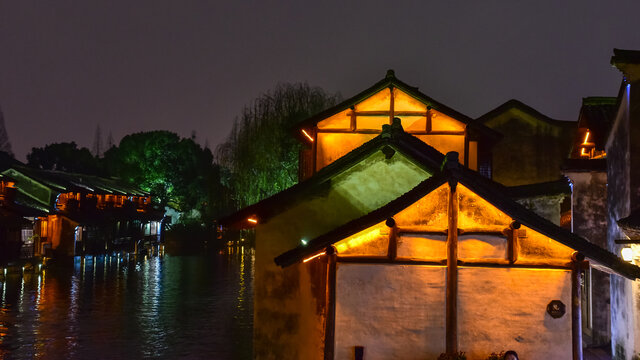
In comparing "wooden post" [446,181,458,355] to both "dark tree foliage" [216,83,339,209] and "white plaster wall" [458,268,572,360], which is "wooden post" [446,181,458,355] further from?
"dark tree foliage" [216,83,339,209]

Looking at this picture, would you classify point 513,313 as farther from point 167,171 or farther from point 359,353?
point 167,171

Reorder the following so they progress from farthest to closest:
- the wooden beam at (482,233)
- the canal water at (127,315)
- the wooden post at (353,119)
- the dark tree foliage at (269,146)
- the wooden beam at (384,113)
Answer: the dark tree foliage at (269,146) → the wooden post at (353,119) → the wooden beam at (384,113) → the canal water at (127,315) → the wooden beam at (482,233)

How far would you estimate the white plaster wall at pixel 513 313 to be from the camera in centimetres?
990

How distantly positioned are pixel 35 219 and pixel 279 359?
40.4 metres

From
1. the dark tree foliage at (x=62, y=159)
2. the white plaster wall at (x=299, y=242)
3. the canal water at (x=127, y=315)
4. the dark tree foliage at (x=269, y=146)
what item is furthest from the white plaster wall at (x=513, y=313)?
the dark tree foliage at (x=62, y=159)

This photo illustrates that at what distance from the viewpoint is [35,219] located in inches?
1865

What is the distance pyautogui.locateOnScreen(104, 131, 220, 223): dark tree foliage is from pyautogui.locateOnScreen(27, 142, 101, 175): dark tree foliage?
1328cm

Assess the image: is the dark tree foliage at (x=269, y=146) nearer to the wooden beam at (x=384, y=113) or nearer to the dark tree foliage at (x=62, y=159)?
the wooden beam at (x=384, y=113)

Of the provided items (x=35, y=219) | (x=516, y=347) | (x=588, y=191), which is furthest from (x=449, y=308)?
(x=35, y=219)

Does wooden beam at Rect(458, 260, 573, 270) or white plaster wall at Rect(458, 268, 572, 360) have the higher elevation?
wooden beam at Rect(458, 260, 573, 270)

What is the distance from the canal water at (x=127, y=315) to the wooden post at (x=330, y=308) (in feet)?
20.7

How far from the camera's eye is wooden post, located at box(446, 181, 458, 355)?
9977 mm

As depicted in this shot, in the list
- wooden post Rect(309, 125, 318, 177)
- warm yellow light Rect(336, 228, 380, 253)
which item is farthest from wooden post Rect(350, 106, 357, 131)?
warm yellow light Rect(336, 228, 380, 253)

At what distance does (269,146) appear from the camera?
36.6 meters
